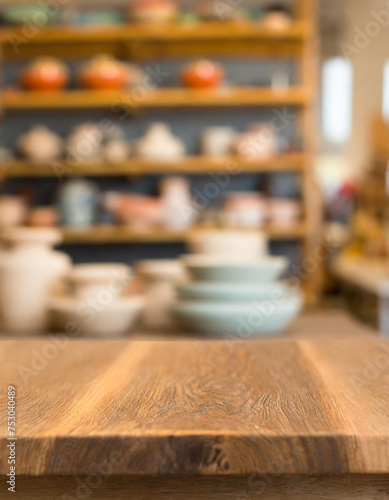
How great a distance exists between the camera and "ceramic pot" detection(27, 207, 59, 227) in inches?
128

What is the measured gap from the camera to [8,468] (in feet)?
1.86

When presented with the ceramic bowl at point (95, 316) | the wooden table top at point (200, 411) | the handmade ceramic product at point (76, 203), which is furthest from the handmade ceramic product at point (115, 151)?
the wooden table top at point (200, 411)

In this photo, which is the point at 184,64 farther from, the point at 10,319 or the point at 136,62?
the point at 10,319

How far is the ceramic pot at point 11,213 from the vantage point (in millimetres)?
3248

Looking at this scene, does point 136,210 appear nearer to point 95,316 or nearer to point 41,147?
point 41,147

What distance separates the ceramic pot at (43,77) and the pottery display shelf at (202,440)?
9.19ft

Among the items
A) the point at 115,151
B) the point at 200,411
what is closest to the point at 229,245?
the point at 200,411

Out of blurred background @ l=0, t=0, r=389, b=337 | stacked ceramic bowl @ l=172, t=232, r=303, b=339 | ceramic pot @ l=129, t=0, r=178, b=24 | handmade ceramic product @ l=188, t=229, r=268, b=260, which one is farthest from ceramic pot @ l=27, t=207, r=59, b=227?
stacked ceramic bowl @ l=172, t=232, r=303, b=339

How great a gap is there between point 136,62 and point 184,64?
25cm

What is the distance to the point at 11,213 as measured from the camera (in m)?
3.26

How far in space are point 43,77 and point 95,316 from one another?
2292 millimetres

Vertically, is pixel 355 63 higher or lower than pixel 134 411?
higher

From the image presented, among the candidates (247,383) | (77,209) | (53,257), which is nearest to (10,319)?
(53,257)

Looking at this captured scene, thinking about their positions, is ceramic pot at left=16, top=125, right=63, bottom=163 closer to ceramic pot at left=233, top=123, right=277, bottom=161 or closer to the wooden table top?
ceramic pot at left=233, top=123, right=277, bottom=161
